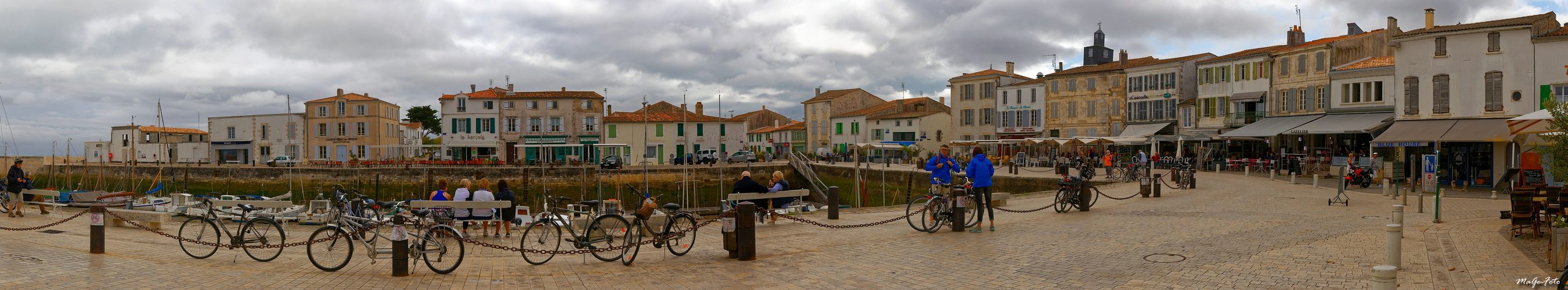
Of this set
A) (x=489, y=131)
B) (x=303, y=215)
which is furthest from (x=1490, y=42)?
(x=489, y=131)

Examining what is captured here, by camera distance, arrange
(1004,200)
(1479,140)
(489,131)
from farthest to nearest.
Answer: (489,131) → (1479,140) → (1004,200)

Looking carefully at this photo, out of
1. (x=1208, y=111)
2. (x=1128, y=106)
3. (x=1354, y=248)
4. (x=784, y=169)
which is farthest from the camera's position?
(x=784, y=169)

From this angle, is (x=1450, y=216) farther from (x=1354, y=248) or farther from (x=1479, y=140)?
(x=1479, y=140)

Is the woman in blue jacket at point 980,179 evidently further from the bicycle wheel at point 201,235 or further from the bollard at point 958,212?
the bicycle wheel at point 201,235

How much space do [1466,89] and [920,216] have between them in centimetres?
2075

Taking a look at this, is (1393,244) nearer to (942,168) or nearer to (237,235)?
(942,168)

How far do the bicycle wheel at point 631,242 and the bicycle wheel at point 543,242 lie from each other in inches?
30.1

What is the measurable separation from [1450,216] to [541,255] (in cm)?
1360

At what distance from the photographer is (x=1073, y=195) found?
14.3 m

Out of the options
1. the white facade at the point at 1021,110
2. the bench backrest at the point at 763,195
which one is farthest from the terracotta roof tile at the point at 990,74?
Answer: the bench backrest at the point at 763,195

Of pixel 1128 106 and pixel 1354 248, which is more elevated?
pixel 1128 106

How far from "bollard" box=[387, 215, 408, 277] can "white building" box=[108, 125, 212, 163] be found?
63.2m

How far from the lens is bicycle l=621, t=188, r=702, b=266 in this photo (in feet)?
28.0

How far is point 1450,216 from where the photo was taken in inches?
490
